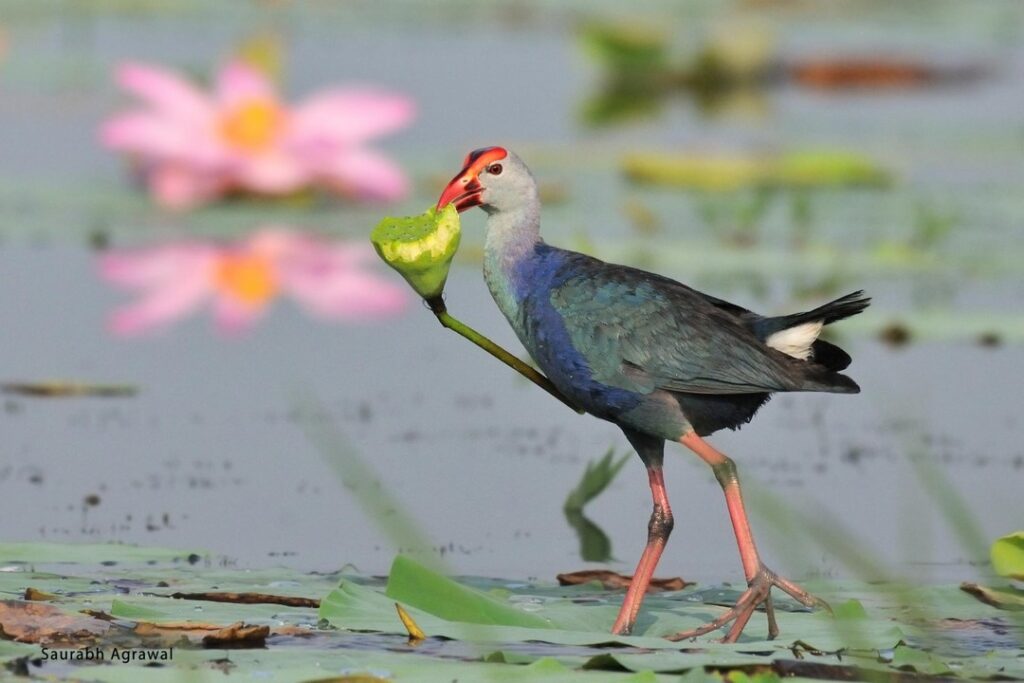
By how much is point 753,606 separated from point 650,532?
0.42 m

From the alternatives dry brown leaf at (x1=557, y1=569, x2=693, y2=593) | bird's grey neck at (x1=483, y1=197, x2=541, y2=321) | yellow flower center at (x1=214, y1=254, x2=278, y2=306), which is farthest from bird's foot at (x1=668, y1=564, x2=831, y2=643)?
yellow flower center at (x1=214, y1=254, x2=278, y2=306)

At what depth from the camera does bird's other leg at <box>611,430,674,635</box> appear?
4199 millimetres

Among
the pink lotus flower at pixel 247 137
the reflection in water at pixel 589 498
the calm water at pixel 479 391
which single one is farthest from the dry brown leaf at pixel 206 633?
the pink lotus flower at pixel 247 137

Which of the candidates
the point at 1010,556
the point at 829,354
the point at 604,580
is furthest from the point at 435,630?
the point at 1010,556

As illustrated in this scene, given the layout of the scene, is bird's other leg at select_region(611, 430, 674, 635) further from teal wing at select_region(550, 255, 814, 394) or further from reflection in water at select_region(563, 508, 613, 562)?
reflection in water at select_region(563, 508, 613, 562)

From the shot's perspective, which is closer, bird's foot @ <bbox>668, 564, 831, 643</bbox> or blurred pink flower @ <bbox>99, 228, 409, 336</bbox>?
bird's foot @ <bbox>668, 564, 831, 643</bbox>

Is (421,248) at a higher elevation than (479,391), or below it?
below

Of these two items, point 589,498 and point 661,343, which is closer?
point 661,343

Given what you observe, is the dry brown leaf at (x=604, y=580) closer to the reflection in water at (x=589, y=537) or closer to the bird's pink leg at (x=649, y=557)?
the bird's pink leg at (x=649, y=557)

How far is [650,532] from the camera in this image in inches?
176

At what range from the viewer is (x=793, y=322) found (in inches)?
174

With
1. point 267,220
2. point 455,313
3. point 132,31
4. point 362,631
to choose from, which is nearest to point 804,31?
point 132,31

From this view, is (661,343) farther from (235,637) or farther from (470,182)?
(235,637)

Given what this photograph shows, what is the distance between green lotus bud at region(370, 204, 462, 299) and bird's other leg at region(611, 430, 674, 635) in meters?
0.58
